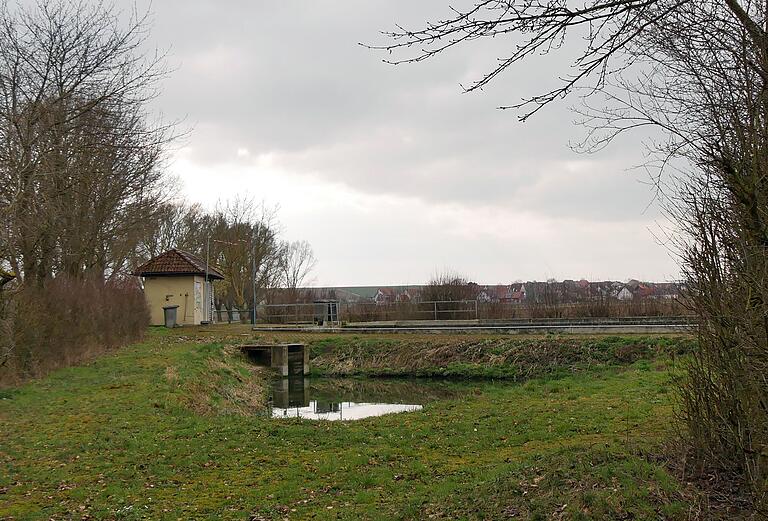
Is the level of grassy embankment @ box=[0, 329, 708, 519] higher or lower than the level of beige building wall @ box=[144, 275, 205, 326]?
lower

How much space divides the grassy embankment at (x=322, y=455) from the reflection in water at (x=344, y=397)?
1.86 meters

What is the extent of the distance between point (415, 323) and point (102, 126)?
66.9 ft

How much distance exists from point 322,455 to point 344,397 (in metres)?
11.1

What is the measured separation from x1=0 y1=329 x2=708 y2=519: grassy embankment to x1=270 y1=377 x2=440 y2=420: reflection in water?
1.86 m

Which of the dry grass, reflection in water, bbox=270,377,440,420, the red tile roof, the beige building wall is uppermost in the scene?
the red tile roof

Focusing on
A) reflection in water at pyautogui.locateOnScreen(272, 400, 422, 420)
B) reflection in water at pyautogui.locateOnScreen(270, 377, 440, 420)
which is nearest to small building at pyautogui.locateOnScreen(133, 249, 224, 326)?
reflection in water at pyautogui.locateOnScreen(270, 377, 440, 420)

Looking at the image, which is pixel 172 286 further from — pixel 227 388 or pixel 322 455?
pixel 322 455

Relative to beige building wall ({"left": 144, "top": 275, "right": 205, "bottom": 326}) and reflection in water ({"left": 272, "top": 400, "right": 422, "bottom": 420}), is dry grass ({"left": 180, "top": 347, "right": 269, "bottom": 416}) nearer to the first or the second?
reflection in water ({"left": 272, "top": 400, "right": 422, "bottom": 420})

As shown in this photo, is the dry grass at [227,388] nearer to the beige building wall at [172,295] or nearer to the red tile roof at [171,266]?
the red tile roof at [171,266]

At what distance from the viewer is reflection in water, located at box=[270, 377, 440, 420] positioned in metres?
16.6

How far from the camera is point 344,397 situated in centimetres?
1994

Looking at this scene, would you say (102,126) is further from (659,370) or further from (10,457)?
A: (659,370)

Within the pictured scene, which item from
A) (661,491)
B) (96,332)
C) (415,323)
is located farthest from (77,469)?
(415,323)

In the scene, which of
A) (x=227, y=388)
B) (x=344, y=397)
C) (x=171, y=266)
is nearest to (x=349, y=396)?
(x=344, y=397)
